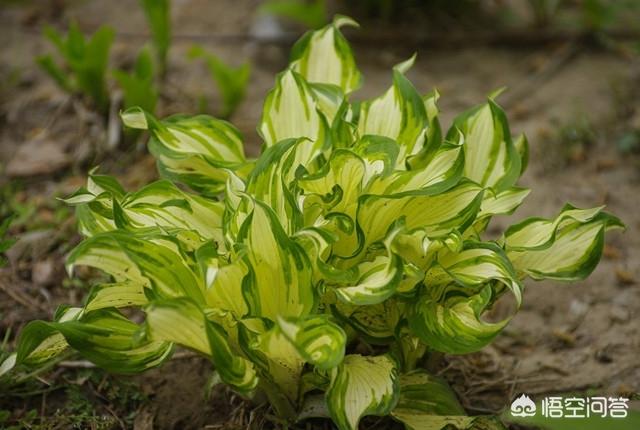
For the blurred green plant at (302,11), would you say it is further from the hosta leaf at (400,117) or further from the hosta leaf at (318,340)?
the hosta leaf at (318,340)

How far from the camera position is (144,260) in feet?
3.96

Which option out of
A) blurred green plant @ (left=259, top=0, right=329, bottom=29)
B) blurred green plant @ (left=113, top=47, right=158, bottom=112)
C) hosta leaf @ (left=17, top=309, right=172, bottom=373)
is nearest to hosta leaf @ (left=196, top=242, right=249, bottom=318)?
hosta leaf @ (left=17, top=309, right=172, bottom=373)

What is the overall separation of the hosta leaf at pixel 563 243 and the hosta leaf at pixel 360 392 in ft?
1.04

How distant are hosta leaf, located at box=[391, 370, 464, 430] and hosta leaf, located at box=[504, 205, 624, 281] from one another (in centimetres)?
27

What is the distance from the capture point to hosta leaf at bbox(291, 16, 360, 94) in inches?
63.7

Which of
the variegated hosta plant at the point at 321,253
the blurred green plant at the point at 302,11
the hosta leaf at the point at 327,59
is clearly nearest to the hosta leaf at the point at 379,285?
the variegated hosta plant at the point at 321,253

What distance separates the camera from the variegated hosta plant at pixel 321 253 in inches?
47.5

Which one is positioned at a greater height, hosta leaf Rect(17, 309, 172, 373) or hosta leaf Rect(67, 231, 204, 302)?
hosta leaf Rect(67, 231, 204, 302)

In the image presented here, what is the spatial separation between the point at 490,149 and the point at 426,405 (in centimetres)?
49

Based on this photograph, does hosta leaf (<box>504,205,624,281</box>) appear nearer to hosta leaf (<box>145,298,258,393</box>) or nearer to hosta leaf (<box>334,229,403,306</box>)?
hosta leaf (<box>334,229,403,306</box>)

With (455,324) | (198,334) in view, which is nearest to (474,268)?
(455,324)

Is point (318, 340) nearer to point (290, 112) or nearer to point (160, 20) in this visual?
point (290, 112)

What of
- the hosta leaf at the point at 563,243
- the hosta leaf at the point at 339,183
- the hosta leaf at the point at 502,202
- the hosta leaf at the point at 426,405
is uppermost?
the hosta leaf at the point at 339,183

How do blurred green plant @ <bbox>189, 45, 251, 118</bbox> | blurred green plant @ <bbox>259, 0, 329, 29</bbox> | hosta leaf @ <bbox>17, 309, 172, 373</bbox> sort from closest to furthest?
hosta leaf @ <bbox>17, 309, 172, 373</bbox> → blurred green plant @ <bbox>189, 45, 251, 118</bbox> → blurred green plant @ <bbox>259, 0, 329, 29</bbox>
